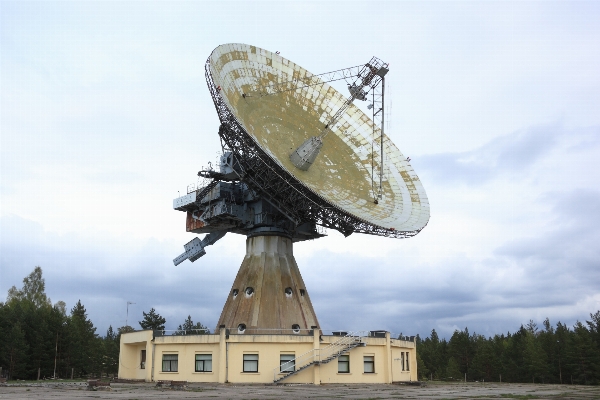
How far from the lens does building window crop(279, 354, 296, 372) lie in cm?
4266

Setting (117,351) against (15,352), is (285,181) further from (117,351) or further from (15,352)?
(117,351)

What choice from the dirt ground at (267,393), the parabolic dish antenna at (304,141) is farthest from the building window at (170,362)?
the parabolic dish antenna at (304,141)

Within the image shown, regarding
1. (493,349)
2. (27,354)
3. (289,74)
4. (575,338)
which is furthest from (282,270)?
(493,349)

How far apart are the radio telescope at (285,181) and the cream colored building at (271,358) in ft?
7.51

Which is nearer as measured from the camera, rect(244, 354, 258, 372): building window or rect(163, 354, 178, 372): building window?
rect(244, 354, 258, 372): building window

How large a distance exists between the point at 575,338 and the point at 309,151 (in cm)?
6237

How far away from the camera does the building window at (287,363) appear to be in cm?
4266

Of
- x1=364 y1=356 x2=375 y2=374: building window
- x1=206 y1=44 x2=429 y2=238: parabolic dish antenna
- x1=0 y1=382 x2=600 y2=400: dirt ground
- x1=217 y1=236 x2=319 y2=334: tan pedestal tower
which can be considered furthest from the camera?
x1=217 y1=236 x2=319 y2=334: tan pedestal tower

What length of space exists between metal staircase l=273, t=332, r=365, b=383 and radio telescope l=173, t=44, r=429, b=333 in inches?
117

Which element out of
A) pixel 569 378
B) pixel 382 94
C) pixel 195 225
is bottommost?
pixel 569 378

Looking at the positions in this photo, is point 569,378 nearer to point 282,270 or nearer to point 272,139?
point 282,270

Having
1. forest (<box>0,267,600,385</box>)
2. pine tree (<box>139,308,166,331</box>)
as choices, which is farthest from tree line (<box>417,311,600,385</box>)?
pine tree (<box>139,308,166,331</box>)

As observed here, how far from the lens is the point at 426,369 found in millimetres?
106438

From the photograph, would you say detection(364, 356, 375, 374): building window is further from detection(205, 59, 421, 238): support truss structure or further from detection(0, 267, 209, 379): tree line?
detection(0, 267, 209, 379): tree line
